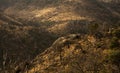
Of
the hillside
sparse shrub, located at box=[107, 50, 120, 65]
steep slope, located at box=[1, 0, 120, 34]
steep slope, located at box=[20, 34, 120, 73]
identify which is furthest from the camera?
steep slope, located at box=[1, 0, 120, 34]

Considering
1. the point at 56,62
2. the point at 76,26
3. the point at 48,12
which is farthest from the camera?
the point at 48,12

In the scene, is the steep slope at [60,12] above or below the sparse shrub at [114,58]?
below

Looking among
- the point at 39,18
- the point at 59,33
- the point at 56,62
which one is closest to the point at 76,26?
the point at 59,33

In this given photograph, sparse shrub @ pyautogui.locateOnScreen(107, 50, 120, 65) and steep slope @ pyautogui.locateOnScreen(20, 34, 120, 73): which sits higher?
sparse shrub @ pyautogui.locateOnScreen(107, 50, 120, 65)

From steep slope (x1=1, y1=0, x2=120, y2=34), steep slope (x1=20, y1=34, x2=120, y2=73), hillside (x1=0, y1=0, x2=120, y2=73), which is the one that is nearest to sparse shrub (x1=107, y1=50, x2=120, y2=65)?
steep slope (x1=20, y1=34, x2=120, y2=73)

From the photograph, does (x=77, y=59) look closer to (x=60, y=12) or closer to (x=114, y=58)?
(x=114, y=58)

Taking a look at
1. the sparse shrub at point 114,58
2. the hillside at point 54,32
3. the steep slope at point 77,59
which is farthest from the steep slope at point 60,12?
the sparse shrub at point 114,58

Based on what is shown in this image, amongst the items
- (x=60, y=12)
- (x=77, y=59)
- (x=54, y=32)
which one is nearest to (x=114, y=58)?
(x=77, y=59)

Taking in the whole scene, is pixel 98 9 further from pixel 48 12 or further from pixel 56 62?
pixel 56 62

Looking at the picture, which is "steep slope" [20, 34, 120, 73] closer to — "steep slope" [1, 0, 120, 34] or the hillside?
the hillside

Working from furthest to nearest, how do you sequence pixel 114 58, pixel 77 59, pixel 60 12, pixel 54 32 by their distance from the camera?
pixel 60 12
pixel 54 32
pixel 77 59
pixel 114 58

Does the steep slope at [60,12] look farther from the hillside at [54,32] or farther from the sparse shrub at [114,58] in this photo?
the sparse shrub at [114,58]
